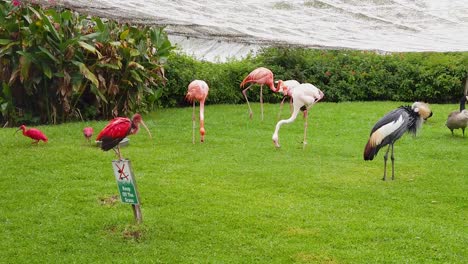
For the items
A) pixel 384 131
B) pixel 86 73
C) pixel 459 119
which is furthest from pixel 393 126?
pixel 86 73

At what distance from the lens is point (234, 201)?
25.1 ft

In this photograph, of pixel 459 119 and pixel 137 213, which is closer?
pixel 137 213

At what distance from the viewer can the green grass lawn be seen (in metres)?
6.21

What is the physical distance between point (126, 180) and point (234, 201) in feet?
→ 6.01

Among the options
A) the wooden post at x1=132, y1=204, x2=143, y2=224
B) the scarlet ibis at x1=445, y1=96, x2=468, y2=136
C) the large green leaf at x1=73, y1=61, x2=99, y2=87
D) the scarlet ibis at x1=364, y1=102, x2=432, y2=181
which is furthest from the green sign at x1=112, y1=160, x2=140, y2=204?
the scarlet ibis at x1=445, y1=96, x2=468, y2=136

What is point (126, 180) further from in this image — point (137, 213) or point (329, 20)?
point (329, 20)

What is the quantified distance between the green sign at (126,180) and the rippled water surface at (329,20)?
1580 mm

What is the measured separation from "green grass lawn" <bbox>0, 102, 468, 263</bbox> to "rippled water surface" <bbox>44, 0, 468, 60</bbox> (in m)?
1.83

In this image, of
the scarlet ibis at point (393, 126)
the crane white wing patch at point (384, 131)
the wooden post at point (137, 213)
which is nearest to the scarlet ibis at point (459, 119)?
the scarlet ibis at point (393, 126)

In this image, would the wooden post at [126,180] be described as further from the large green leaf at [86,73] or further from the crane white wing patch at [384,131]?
the large green leaf at [86,73]

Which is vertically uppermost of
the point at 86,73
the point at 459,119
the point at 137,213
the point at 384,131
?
the point at 86,73

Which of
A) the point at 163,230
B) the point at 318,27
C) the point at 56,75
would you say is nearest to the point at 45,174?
the point at 163,230

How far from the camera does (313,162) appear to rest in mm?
9977

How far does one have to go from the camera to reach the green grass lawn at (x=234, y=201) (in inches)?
245
